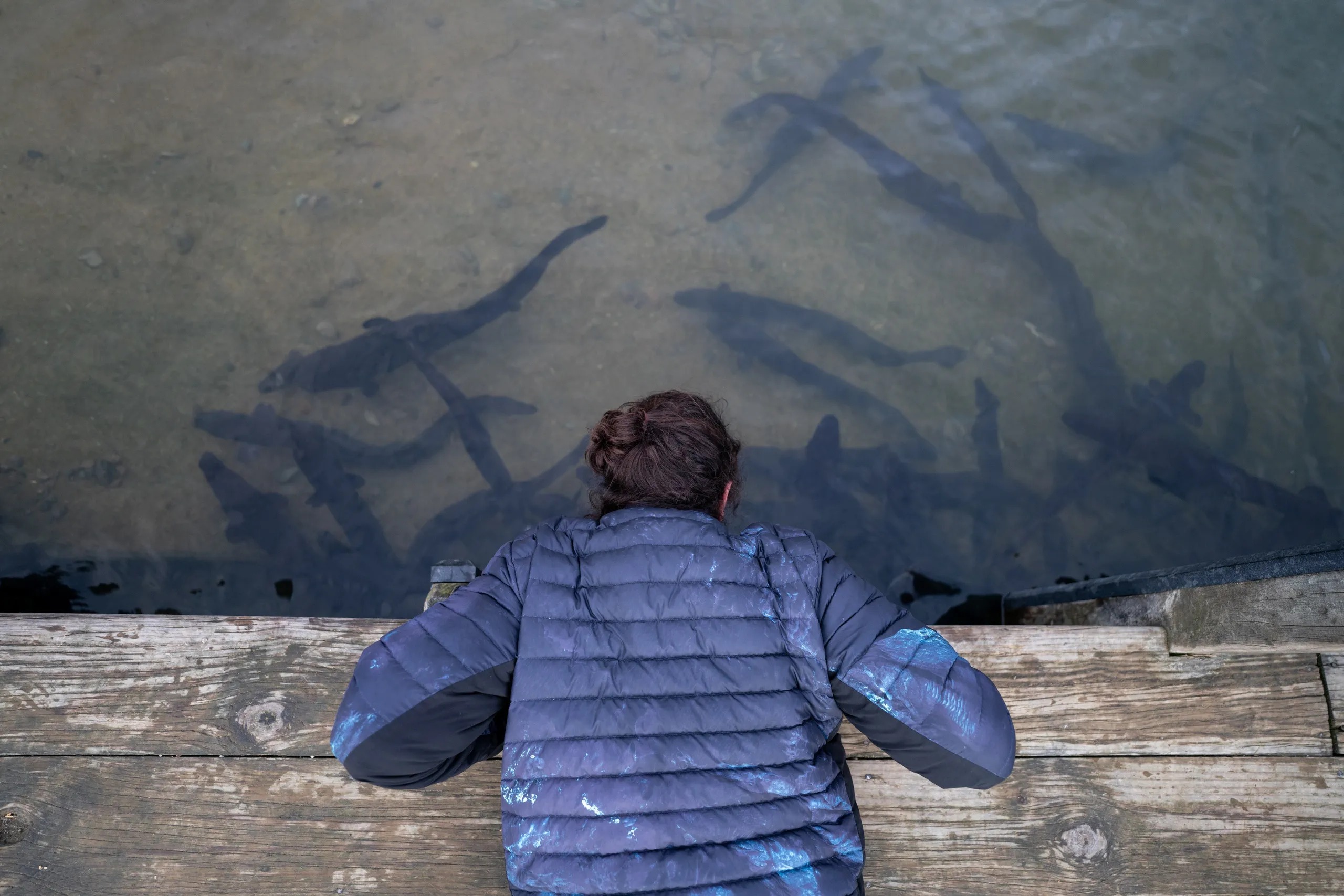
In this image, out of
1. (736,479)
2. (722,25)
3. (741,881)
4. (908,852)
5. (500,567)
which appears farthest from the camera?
(722,25)

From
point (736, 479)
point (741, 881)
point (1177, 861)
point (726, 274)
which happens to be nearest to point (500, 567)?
point (736, 479)

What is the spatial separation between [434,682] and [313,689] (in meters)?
0.77

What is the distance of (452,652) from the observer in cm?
153

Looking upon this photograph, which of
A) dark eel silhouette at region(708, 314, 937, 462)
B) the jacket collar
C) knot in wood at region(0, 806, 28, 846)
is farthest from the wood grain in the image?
dark eel silhouette at region(708, 314, 937, 462)

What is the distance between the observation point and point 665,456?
5.47 ft

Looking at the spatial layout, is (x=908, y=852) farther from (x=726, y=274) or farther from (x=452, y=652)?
(x=726, y=274)

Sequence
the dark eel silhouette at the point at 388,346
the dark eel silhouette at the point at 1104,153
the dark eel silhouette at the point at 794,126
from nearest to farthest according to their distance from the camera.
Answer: the dark eel silhouette at the point at 388,346, the dark eel silhouette at the point at 794,126, the dark eel silhouette at the point at 1104,153

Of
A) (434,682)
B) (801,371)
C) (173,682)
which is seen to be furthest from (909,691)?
(801,371)

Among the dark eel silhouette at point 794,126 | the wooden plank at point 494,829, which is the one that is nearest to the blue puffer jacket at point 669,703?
the wooden plank at point 494,829

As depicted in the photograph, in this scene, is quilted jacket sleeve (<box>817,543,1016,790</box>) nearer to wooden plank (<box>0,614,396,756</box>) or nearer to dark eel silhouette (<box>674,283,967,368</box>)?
wooden plank (<box>0,614,396,756</box>)

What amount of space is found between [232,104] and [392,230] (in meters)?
1.15

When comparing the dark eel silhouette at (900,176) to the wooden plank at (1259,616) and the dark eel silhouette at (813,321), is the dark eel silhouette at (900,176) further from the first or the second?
the wooden plank at (1259,616)

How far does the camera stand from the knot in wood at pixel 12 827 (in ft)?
6.35

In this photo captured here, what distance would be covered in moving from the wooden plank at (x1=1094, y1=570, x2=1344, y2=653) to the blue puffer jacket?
89 centimetres
